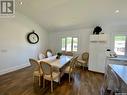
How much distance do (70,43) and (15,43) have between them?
3.15 meters

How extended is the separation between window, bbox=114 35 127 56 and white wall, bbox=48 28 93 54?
1418 millimetres

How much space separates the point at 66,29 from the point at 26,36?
2.36 m

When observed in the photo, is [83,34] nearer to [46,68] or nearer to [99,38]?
[99,38]

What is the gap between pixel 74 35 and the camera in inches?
249

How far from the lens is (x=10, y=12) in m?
4.40

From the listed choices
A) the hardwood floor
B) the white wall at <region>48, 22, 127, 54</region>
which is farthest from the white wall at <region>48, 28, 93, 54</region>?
the hardwood floor

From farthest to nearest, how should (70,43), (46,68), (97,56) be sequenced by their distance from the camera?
(70,43) < (97,56) < (46,68)

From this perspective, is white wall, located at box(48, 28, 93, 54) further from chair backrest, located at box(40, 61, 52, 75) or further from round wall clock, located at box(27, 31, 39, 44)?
chair backrest, located at box(40, 61, 52, 75)

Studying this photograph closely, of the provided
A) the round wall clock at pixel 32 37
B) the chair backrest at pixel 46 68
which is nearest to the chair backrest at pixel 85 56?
the round wall clock at pixel 32 37

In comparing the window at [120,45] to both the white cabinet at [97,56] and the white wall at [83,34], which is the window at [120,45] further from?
the white cabinet at [97,56]

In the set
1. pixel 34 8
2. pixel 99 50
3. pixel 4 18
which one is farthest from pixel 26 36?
pixel 99 50

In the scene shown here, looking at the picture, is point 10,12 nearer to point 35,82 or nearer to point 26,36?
point 26,36

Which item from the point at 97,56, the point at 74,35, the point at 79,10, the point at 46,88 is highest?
the point at 79,10

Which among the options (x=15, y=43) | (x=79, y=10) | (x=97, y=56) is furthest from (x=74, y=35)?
(x=15, y=43)
